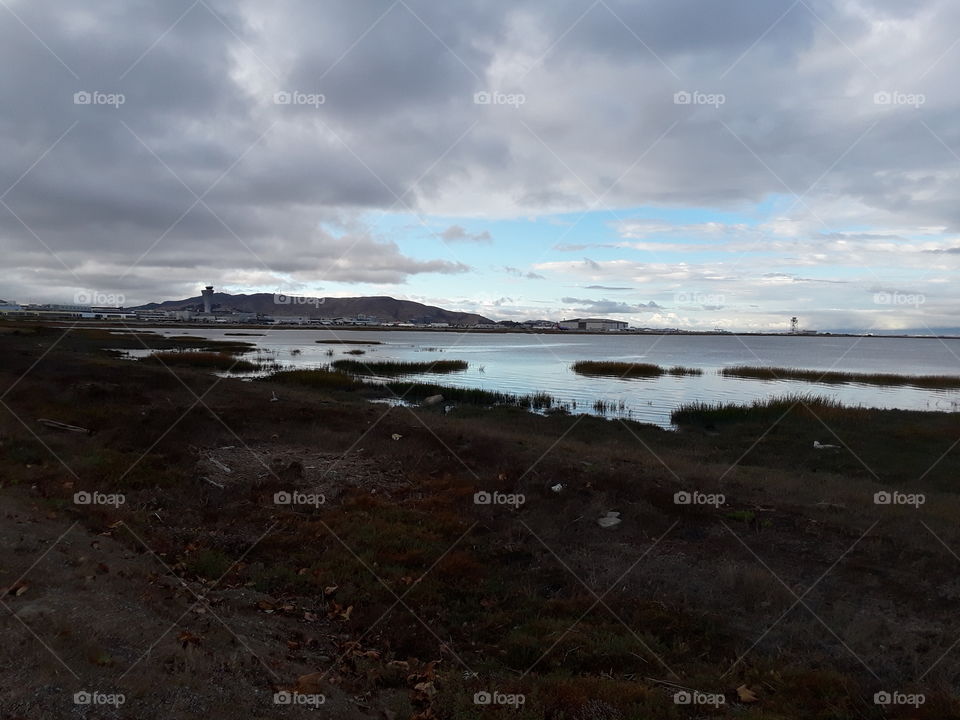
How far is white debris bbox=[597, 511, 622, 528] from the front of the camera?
1302 centimetres

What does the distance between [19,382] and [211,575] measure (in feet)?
76.1

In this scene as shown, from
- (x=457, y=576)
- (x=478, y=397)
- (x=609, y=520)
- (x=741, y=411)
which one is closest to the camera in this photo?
(x=457, y=576)

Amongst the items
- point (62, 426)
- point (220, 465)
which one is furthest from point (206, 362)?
point (220, 465)

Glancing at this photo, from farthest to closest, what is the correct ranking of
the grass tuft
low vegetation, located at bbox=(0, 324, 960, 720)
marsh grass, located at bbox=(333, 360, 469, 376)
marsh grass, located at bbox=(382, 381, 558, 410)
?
marsh grass, located at bbox=(333, 360, 469, 376), the grass tuft, marsh grass, located at bbox=(382, 381, 558, 410), low vegetation, located at bbox=(0, 324, 960, 720)

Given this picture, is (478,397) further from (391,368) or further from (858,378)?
(858,378)

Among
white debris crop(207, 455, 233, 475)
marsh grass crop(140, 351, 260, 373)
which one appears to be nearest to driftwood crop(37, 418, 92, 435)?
white debris crop(207, 455, 233, 475)

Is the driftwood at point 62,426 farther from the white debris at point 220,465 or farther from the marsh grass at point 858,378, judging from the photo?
the marsh grass at point 858,378

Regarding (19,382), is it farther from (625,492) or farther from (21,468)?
(625,492)

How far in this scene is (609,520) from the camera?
13203mm

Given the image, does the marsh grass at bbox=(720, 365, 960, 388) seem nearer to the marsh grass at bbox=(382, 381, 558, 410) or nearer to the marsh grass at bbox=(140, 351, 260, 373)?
the marsh grass at bbox=(382, 381, 558, 410)

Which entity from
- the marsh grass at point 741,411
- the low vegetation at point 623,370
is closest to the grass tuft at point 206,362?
the low vegetation at point 623,370

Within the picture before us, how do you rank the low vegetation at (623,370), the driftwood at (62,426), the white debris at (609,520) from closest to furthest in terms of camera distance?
the white debris at (609,520)
the driftwood at (62,426)
the low vegetation at (623,370)

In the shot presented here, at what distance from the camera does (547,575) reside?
10.8 meters

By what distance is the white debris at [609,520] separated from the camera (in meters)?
13.0
